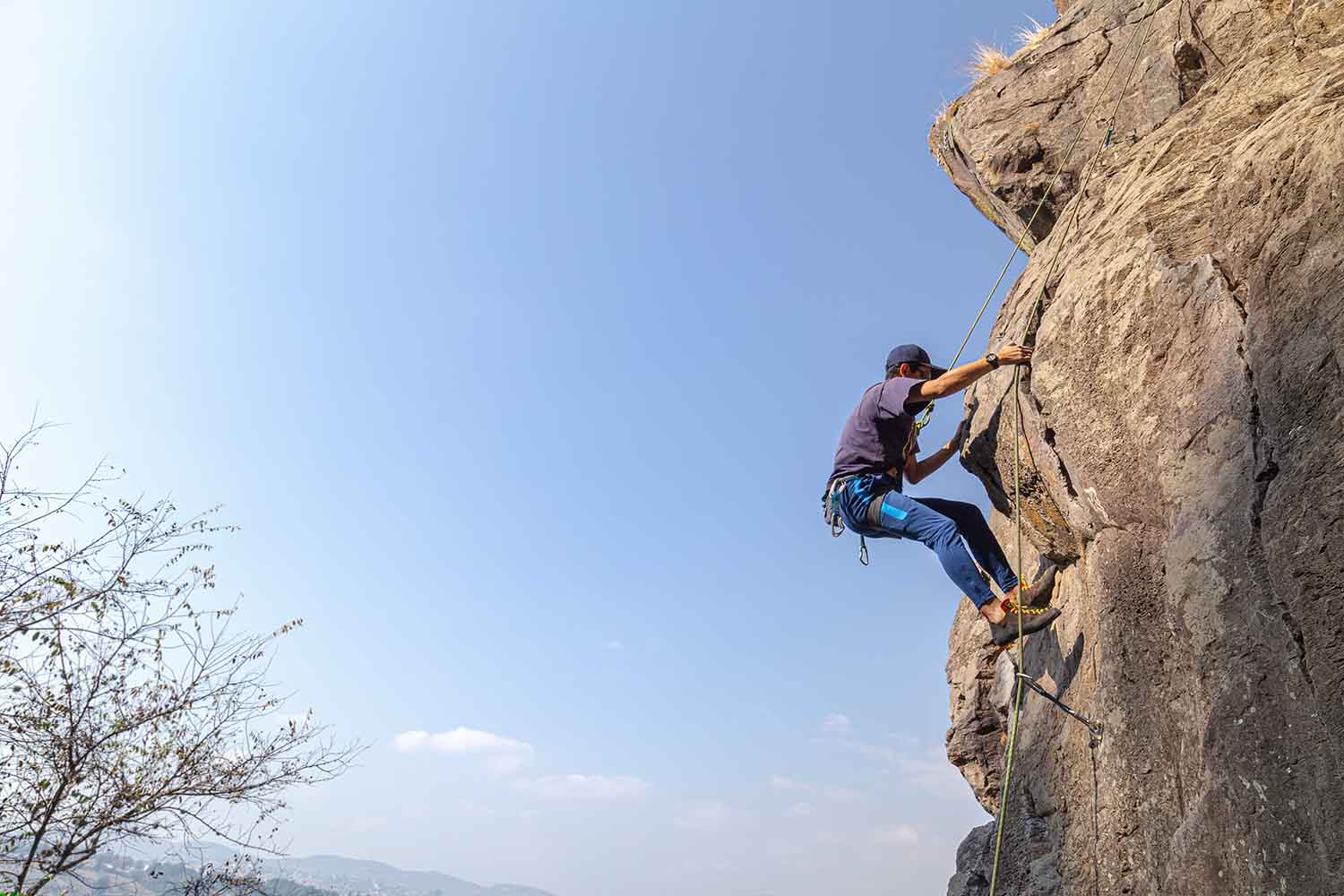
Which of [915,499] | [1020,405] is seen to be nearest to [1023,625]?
[915,499]

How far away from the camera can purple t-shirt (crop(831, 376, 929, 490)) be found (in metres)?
6.46

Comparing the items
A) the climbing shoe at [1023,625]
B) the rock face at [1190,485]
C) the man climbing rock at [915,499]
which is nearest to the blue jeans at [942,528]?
the man climbing rock at [915,499]

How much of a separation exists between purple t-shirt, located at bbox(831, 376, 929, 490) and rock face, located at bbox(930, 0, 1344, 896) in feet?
2.64

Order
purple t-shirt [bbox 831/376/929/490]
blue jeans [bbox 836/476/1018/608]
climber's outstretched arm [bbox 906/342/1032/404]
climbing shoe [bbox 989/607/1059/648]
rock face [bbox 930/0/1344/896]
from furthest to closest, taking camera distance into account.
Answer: purple t-shirt [bbox 831/376/929/490] → climber's outstretched arm [bbox 906/342/1032/404] → blue jeans [bbox 836/476/1018/608] → climbing shoe [bbox 989/607/1059/648] → rock face [bbox 930/0/1344/896]

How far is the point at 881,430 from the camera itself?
6.56m

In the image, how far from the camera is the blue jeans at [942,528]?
19.0 feet

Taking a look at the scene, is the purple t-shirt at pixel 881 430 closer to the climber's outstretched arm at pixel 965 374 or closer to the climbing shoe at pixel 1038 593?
the climber's outstretched arm at pixel 965 374

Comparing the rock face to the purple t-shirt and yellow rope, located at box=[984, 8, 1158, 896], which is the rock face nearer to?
yellow rope, located at box=[984, 8, 1158, 896]

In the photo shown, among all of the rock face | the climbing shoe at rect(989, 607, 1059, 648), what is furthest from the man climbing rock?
the rock face

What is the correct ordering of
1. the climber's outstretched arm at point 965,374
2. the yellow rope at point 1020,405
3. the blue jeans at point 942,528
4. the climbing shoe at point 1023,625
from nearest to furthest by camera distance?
1. the yellow rope at point 1020,405
2. the climbing shoe at point 1023,625
3. the blue jeans at point 942,528
4. the climber's outstretched arm at point 965,374

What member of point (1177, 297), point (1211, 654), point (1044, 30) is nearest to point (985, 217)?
point (1044, 30)

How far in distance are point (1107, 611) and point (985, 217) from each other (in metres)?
6.00

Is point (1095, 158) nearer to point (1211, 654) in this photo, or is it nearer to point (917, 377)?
point (917, 377)

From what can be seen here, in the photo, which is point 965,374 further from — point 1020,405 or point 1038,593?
point 1038,593
